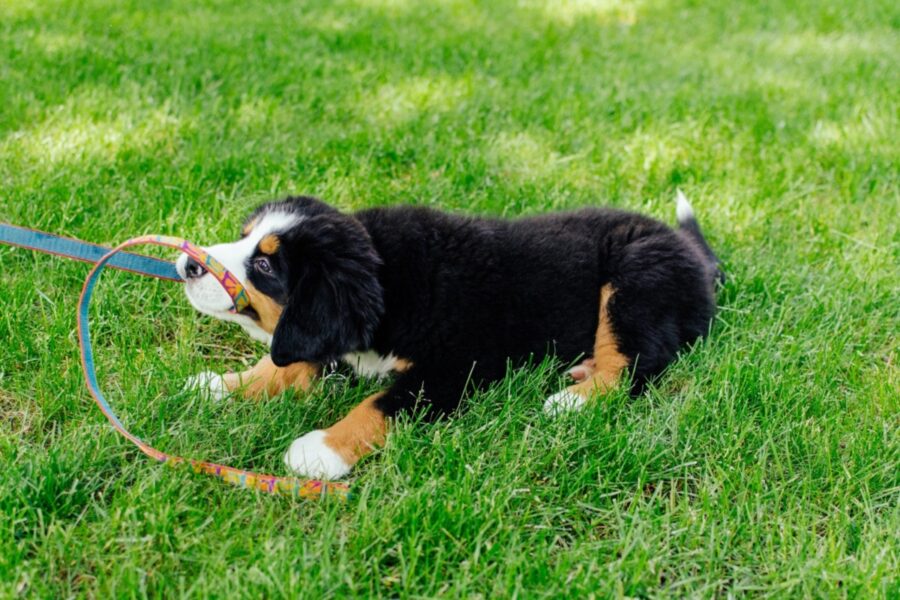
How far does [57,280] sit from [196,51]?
8.44 feet

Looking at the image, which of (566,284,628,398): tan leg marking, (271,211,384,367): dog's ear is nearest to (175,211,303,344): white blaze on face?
(271,211,384,367): dog's ear

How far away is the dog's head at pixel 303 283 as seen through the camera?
2393 millimetres

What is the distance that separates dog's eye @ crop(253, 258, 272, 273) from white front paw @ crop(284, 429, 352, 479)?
51 centimetres

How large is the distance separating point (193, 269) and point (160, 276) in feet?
0.84

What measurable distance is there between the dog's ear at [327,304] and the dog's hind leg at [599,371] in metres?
0.60

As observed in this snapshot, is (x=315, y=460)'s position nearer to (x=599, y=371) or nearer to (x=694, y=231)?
(x=599, y=371)

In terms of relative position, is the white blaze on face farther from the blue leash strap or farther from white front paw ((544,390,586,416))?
white front paw ((544,390,586,416))

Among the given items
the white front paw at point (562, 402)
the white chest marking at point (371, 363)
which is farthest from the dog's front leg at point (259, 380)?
the white front paw at point (562, 402)

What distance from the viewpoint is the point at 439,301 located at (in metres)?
2.62

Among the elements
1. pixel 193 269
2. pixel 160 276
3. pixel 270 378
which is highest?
pixel 193 269

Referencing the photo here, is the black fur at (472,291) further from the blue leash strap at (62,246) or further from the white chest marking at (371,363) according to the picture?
the blue leash strap at (62,246)


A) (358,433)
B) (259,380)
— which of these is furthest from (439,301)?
(259,380)

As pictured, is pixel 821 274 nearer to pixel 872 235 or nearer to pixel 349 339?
pixel 872 235

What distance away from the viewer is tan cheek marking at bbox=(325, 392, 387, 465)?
7.61ft
